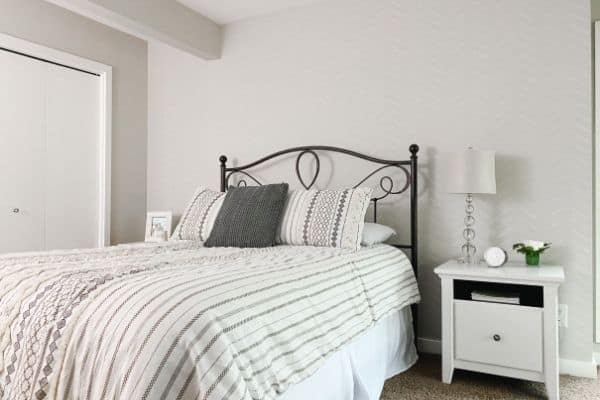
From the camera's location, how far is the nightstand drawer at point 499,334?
222 centimetres

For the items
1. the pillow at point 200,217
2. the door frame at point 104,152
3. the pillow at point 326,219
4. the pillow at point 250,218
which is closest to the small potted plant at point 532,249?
the pillow at point 326,219

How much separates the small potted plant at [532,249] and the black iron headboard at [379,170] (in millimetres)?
598

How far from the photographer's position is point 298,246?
2670 mm

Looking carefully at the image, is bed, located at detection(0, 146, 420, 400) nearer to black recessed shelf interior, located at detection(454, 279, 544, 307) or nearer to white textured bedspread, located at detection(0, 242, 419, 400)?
white textured bedspread, located at detection(0, 242, 419, 400)

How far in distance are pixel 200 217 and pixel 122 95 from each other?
Result: 1564mm

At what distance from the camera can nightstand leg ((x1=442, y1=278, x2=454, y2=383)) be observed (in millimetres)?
2389

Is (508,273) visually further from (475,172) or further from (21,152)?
(21,152)

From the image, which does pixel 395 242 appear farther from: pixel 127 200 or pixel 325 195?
pixel 127 200

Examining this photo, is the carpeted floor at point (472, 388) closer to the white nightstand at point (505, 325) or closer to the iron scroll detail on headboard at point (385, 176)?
the white nightstand at point (505, 325)

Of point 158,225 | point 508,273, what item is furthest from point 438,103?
point 158,225

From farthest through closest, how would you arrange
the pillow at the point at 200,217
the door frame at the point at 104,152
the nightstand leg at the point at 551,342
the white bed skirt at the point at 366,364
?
the door frame at the point at 104,152 < the pillow at the point at 200,217 < the nightstand leg at the point at 551,342 < the white bed skirt at the point at 366,364

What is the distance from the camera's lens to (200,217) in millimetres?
2992

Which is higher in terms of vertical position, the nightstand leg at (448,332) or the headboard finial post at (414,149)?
Answer: the headboard finial post at (414,149)

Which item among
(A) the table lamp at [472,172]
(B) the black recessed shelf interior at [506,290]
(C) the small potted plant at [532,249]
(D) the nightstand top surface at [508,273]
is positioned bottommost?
(B) the black recessed shelf interior at [506,290]
